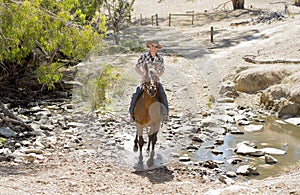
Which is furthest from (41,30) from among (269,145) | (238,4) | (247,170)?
(238,4)

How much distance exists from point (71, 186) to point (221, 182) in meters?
2.67

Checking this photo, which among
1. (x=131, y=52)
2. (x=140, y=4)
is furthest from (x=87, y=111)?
(x=140, y=4)

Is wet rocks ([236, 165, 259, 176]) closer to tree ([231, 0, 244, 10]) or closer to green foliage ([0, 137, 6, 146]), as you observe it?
green foliage ([0, 137, 6, 146])

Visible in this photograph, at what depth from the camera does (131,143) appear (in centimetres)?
1078

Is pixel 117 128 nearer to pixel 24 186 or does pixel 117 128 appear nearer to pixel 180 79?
pixel 24 186

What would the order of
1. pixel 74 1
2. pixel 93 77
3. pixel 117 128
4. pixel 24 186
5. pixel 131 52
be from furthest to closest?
pixel 131 52 < pixel 93 77 < pixel 117 128 < pixel 74 1 < pixel 24 186

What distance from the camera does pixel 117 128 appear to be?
1206 cm

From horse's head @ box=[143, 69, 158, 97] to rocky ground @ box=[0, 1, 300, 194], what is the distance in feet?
4.88

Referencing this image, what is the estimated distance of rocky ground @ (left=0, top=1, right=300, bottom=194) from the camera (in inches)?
302

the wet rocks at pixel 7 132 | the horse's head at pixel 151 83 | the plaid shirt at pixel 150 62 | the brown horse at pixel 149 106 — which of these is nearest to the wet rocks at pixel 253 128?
the brown horse at pixel 149 106

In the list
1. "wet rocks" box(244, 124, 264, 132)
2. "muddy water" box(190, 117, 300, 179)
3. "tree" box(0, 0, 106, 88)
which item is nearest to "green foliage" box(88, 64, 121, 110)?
"tree" box(0, 0, 106, 88)

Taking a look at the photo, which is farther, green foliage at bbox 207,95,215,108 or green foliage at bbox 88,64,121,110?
green foliage at bbox 207,95,215,108

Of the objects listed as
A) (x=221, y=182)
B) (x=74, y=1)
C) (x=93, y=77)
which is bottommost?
(x=221, y=182)

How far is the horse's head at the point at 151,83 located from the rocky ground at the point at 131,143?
149cm
